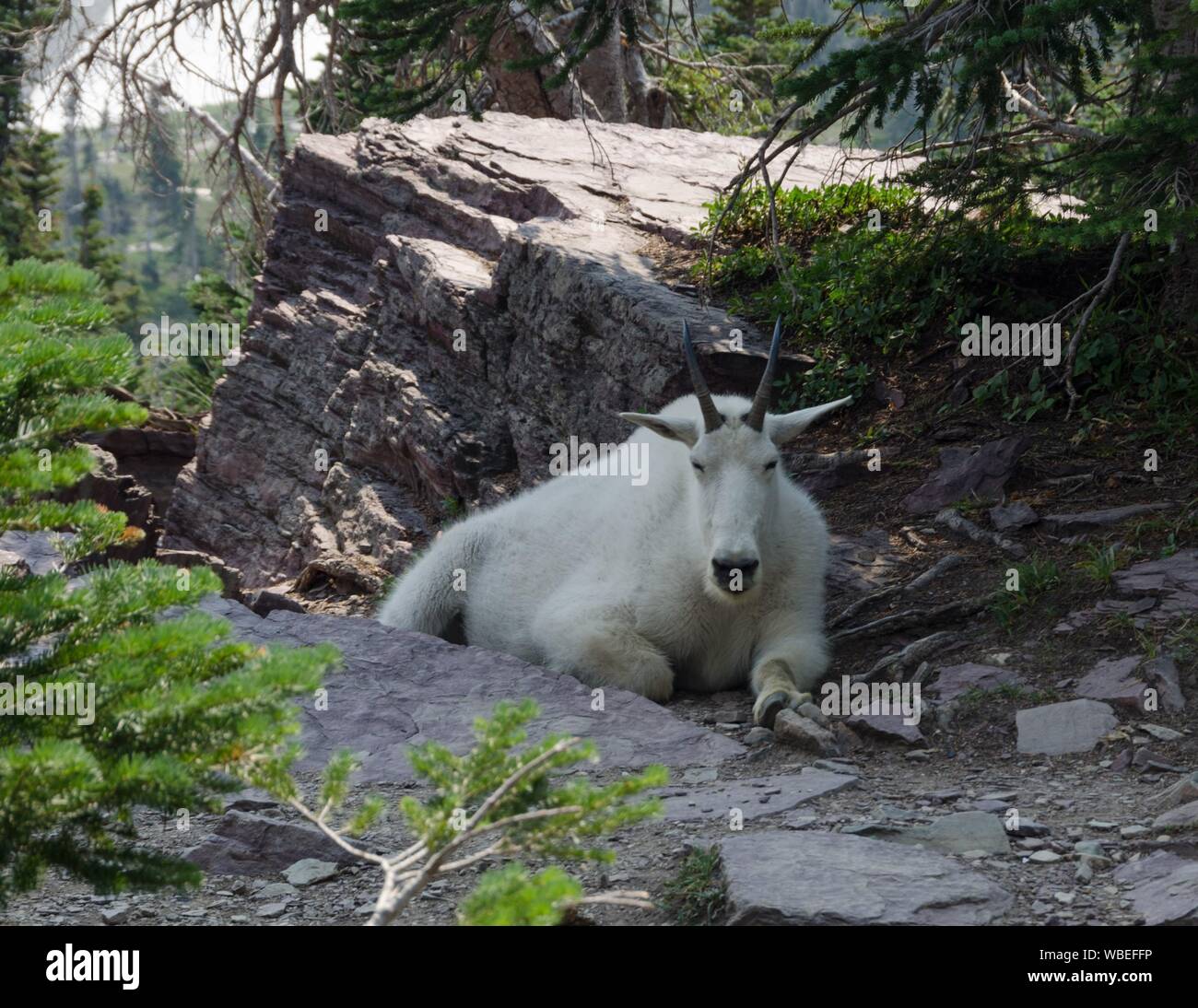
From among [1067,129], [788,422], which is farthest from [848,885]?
[1067,129]

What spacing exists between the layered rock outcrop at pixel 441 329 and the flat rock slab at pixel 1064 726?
4.11m

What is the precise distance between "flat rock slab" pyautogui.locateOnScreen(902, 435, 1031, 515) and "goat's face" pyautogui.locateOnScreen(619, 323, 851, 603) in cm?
158

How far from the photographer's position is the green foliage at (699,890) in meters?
3.59

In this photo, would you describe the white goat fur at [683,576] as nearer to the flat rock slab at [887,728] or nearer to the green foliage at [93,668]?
the flat rock slab at [887,728]

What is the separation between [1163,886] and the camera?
11.6ft

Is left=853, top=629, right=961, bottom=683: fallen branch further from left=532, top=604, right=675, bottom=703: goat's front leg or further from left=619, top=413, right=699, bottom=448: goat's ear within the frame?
left=619, top=413, right=699, bottom=448: goat's ear

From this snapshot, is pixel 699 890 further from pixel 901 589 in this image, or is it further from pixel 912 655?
pixel 901 589

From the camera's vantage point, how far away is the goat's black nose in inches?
222

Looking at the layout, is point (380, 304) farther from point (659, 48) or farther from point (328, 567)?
point (659, 48)

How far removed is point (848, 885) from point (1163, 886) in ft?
3.03

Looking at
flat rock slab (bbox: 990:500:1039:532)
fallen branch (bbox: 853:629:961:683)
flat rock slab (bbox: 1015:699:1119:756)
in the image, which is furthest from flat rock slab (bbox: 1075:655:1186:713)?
flat rock slab (bbox: 990:500:1039:532)

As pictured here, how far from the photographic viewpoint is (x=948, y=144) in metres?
8.05

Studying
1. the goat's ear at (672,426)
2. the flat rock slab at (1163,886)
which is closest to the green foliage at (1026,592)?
the goat's ear at (672,426)

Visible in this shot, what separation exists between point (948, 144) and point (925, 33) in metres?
1.43
